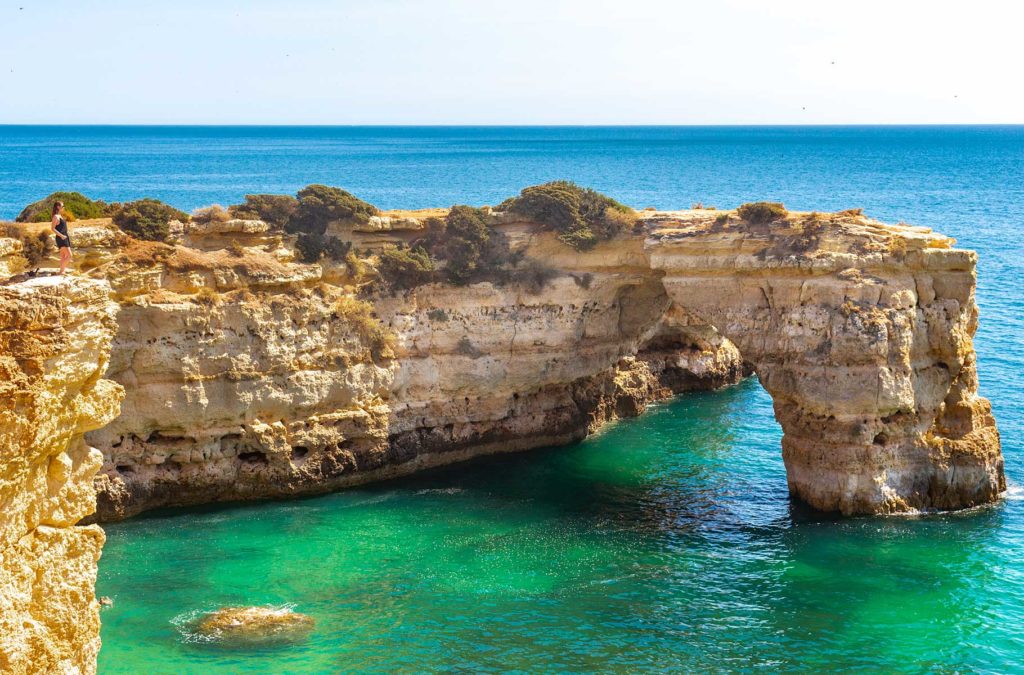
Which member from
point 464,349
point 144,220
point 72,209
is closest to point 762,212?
point 464,349

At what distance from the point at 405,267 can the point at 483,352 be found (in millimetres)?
4385

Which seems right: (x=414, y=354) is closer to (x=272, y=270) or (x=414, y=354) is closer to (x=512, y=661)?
(x=272, y=270)

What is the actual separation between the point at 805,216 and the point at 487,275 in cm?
1201

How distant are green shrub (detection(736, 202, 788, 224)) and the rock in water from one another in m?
20.6

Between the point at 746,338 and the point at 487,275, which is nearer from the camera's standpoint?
the point at 746,338

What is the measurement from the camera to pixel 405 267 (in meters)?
42.0

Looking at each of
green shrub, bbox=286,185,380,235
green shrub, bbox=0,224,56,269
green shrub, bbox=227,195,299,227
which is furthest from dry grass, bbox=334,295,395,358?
green shrub, bbox=0,224,56,269

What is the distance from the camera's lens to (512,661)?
90.1 ft

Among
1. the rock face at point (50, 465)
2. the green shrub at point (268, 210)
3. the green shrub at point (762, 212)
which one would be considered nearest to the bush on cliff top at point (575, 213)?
the green shrub at point (762, 212)

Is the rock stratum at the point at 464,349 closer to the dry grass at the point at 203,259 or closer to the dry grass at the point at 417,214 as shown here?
the dry grass at the point at 203,259

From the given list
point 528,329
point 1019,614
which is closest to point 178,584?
point 528,329

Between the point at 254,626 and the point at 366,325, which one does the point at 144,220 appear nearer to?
the point at 366,325

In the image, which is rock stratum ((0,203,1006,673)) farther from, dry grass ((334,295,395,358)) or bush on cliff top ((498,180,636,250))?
bush on cliff top ((498,180,636,250))

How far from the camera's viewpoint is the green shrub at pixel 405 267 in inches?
1652
